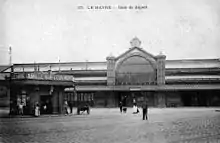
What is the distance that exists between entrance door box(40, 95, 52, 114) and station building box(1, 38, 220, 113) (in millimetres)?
17823

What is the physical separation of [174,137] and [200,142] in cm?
164

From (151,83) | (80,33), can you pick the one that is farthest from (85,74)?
(80,33)

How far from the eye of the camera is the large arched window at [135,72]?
5403cm

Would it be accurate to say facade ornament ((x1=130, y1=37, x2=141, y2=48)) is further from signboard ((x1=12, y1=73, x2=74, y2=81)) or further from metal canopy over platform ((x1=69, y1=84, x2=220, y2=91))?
signboard ((x1=12, y1=73, x2=74, y2=81))

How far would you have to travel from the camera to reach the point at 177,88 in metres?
52.2

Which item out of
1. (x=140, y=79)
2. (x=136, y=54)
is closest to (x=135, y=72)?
(x=140, y=79)

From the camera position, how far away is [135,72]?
2127 inches

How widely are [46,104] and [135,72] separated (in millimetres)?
23845

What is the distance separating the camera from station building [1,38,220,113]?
51719mm

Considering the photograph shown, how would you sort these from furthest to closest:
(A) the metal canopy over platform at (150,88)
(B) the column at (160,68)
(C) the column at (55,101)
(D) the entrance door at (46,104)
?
(B) the column at (160,68), (A) the metal canopy over platform at (150,88), (C) the column at (55,101), (D) the entrance door at (46,104)

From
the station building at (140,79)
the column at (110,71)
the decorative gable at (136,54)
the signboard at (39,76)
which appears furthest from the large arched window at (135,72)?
the signboard at (39,76)

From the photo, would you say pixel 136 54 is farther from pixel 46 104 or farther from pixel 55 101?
pixel 46 104

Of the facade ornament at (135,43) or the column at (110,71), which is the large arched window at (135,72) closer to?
the column at (110,71)

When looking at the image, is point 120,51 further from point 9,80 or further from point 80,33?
point 80,33
